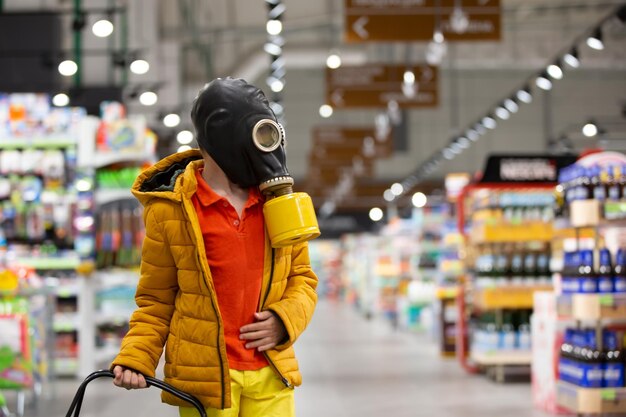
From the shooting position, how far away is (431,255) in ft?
67.4

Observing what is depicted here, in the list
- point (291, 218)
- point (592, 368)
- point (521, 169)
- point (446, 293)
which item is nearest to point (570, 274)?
point (592, 368)

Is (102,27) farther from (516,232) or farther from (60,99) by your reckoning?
(516,232)

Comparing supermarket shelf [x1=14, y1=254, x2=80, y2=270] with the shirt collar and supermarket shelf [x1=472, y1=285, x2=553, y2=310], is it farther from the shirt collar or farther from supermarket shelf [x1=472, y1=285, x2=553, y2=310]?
the shirt collar

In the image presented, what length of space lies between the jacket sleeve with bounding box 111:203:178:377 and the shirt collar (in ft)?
0.42

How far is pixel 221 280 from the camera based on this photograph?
2896 mm

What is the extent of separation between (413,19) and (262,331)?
835 centimetres

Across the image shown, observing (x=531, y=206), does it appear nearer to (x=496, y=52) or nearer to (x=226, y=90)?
(x=226, y=90)

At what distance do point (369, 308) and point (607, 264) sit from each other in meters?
21.6

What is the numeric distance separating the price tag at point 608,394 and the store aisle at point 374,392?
2.71 feet

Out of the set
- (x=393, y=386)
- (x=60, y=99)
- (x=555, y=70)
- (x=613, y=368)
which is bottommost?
(x=393, y=386)

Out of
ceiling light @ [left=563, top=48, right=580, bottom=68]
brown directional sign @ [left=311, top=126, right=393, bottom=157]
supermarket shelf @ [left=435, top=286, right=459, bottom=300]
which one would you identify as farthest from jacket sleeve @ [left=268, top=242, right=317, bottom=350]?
brown directional sign @ [left=311, top=126, right=393, bottom=157]

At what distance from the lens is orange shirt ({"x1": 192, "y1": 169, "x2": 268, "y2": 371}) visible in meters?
2.89

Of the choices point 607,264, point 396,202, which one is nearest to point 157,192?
point 607,264

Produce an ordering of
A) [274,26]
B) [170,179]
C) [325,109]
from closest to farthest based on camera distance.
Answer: [170,179] → [274,26] → [325,109]
